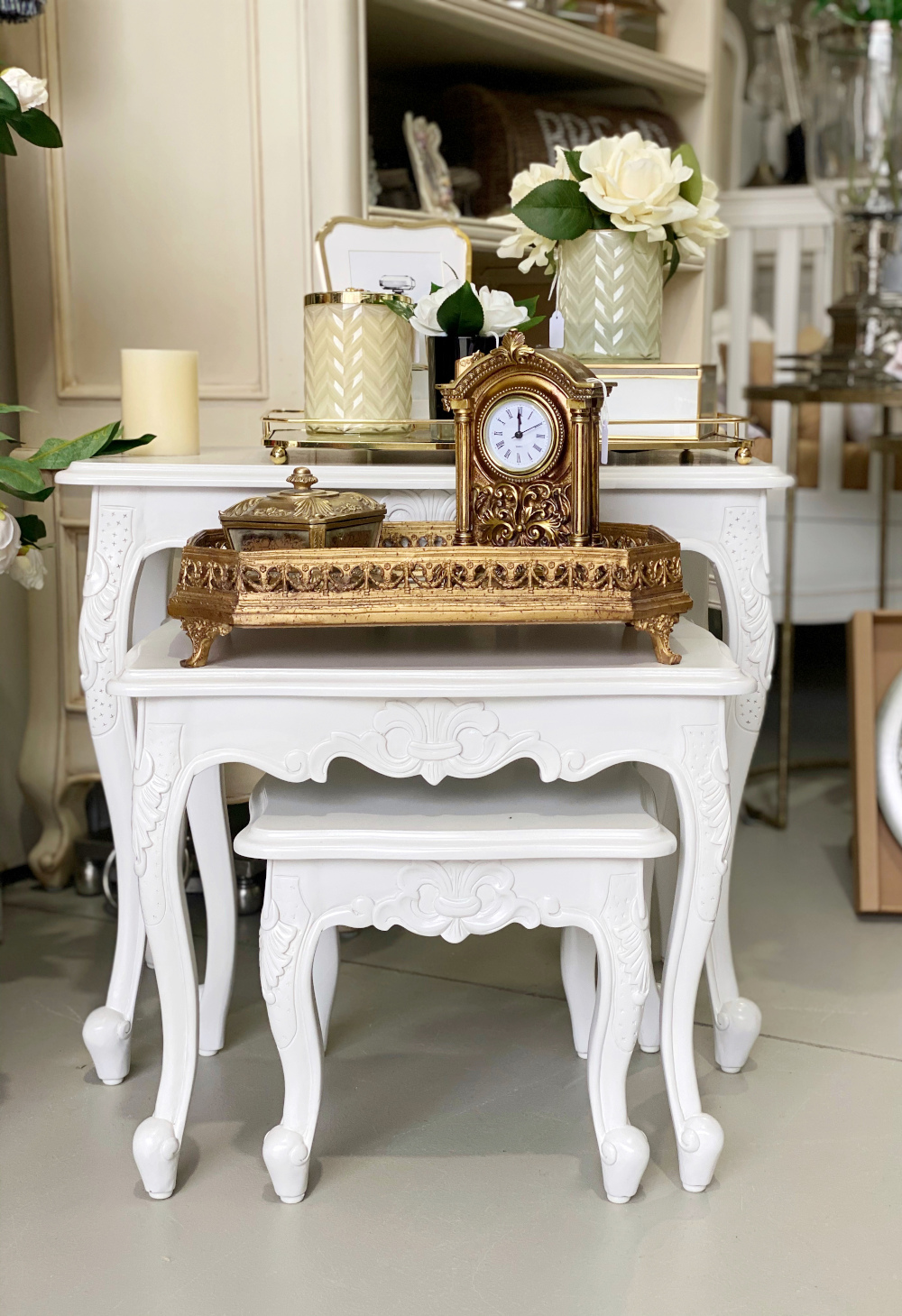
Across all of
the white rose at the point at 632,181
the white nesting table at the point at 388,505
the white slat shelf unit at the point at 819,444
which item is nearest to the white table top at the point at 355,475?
the white nesting table at the point at 388,505

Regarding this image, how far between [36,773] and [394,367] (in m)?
0.89

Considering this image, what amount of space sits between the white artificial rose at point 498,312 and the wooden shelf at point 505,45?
24.0 inches

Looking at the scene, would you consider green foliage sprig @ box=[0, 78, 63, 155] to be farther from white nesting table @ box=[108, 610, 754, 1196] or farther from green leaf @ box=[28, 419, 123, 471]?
white nesting table @ box=[108, 610, 754, 1196]

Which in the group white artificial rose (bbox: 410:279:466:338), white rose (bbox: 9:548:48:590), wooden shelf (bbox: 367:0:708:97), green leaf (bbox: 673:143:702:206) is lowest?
white rose (bbox: 9:548:48:590)

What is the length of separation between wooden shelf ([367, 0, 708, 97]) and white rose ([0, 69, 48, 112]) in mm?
553

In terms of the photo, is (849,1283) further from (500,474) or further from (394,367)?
(394,367)

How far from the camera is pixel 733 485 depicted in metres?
1.27

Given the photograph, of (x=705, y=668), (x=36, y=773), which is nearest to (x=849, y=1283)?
(x=705, y=668)

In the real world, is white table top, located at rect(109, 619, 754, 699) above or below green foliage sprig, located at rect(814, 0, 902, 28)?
below

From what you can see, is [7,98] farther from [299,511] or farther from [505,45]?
[505,45]

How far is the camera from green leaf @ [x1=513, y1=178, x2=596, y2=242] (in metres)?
1.37

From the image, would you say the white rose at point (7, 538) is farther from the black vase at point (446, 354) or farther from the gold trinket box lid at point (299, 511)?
the black vase at point (446, 354)

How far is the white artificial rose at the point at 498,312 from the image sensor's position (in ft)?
4.43

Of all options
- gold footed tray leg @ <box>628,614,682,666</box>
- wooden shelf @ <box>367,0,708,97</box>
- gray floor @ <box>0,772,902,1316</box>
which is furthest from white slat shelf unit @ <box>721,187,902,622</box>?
gold footed tray leg @ <box>628,614,682,666</box>
